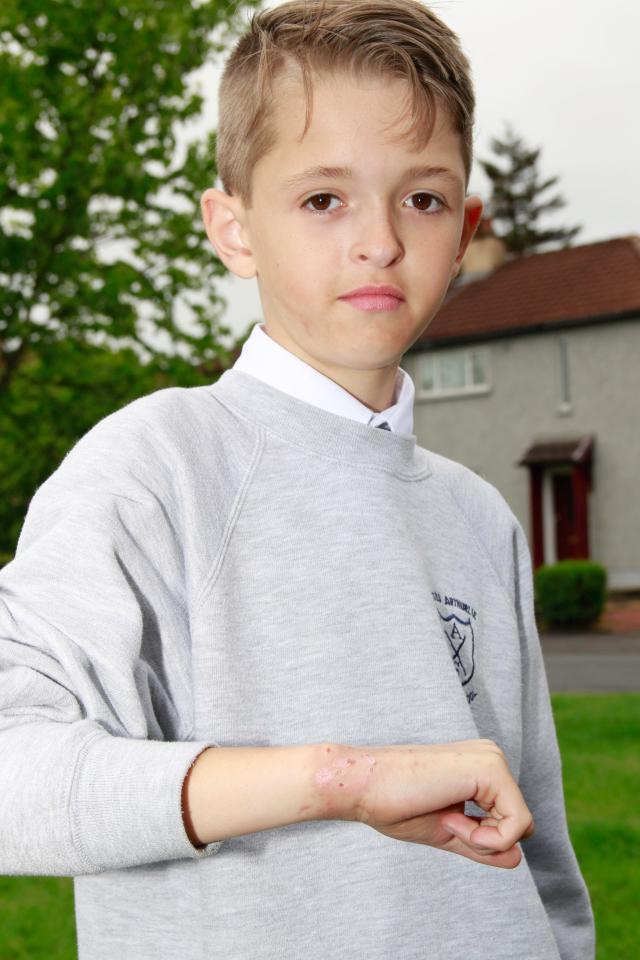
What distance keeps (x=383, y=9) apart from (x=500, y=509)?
894mm

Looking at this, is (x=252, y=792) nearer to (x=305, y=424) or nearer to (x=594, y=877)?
(x=305, y=424)

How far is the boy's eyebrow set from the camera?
5.27 feet

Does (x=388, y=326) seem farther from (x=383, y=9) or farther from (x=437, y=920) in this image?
(x=437, y=920)

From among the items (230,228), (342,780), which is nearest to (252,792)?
(342,780)

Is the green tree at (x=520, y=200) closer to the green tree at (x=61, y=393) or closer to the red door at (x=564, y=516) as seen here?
the red door at (x=564, y=516)

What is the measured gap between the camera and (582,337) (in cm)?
2780

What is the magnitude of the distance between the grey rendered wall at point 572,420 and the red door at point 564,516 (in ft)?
1.92

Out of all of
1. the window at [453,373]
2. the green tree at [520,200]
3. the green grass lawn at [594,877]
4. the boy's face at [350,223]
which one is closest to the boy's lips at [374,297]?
the boy's face at [350,223]

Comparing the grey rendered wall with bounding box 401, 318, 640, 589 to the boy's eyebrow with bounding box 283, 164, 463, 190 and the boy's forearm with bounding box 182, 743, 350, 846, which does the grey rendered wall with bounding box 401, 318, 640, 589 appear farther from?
the boy's forearm with bounding box 182, 743, 350, 846

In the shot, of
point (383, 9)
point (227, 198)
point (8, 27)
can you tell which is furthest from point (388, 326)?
point (8, 27)

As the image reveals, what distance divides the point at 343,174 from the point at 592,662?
14.9m

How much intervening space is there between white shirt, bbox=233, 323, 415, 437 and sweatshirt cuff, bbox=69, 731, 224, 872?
0.71 metres

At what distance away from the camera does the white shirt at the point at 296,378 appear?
1784 millimetres

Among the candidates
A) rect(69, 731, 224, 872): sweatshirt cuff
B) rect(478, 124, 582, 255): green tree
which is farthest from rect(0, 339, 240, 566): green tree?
rect(478, 124, 582, 255): green tree
